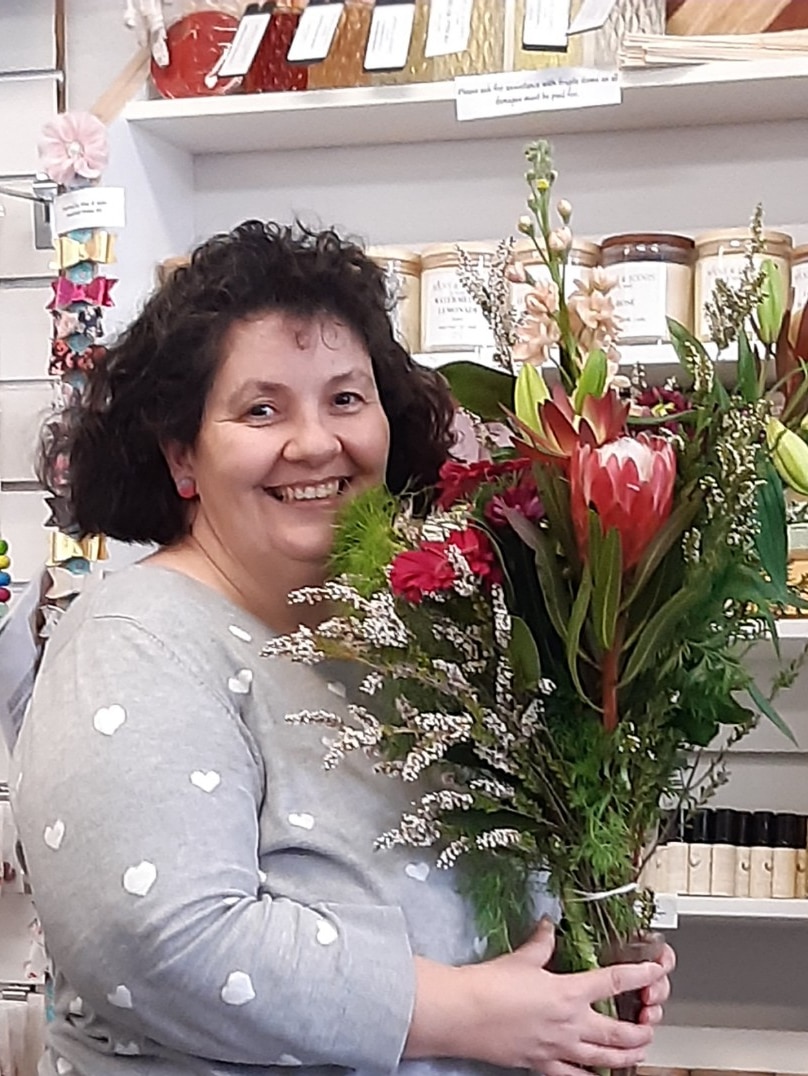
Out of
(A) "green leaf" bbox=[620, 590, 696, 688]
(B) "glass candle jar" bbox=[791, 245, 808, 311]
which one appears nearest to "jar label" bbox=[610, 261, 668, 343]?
(B) "glass candle jar" bbox=[791, 245, 808, 311]

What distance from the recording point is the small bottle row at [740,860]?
5.25ft

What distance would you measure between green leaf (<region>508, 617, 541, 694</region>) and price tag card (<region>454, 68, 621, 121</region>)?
891 mm

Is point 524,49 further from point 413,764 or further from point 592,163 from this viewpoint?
point 413,764

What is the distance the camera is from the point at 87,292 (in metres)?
1.59

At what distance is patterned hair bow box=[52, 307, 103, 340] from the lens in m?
1.60

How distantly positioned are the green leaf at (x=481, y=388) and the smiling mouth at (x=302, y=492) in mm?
162

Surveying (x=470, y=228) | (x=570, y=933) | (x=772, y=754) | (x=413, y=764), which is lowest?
(x=772, y=754)

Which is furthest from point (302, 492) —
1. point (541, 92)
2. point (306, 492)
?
point (541, 92)

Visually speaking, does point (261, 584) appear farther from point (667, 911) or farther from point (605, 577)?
point (667, 911)

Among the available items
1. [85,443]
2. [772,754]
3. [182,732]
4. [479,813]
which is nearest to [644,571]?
[479,813]

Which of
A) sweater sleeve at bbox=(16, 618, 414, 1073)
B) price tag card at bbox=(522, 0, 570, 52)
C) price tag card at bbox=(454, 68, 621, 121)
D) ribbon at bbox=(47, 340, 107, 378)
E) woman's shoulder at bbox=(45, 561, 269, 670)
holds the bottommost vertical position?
sweater sleeve at bbox=(16, 618, 414, 1073)

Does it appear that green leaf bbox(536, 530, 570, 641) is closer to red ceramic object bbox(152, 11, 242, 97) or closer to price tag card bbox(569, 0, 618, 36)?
price tag card bbox(569, 0, 618, 36)

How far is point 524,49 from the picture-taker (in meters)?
1.51

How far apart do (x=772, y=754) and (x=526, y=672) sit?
108 cm
